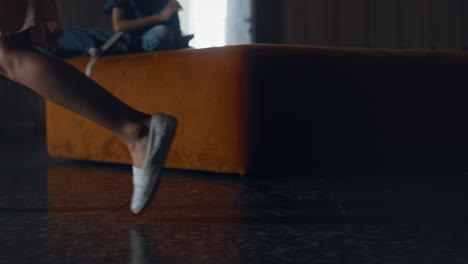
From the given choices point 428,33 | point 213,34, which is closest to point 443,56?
point 213,34

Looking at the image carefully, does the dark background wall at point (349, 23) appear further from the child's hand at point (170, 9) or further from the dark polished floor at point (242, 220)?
the dark polished floor at point (242, 220)

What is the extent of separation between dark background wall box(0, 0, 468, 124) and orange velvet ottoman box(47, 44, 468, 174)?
3671 mm

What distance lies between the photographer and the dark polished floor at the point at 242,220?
827 mm

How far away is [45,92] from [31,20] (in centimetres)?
12

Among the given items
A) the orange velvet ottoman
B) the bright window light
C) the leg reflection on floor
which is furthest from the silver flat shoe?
the bright window light

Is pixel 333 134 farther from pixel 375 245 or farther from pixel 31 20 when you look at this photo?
pixel 31 20

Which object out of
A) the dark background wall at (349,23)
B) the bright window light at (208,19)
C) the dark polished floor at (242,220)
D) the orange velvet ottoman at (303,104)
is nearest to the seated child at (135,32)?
the orange velvet ottoman at (303,104)

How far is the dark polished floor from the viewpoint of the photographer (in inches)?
32.6

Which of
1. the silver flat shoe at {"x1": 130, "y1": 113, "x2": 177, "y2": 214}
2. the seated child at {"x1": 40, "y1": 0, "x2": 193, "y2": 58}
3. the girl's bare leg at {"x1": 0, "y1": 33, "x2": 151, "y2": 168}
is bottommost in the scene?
the silver flat shoe at {"x1": 130, "y1": 113, "x2": 177, "y2": 214}

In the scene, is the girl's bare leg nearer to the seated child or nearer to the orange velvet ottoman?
the orange velvet ottoman

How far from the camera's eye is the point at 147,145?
1.07 m

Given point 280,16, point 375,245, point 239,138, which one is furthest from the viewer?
point 280,16

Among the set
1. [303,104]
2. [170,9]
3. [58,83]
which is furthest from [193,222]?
[170,9]

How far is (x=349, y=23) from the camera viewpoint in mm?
6332
